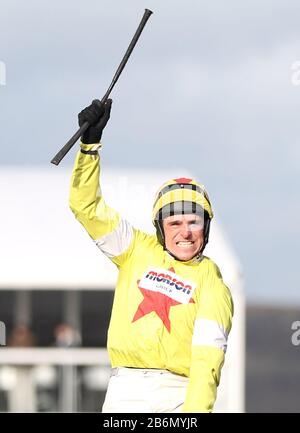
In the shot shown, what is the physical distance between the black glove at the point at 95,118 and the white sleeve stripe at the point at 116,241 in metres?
0.54

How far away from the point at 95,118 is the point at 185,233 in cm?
74

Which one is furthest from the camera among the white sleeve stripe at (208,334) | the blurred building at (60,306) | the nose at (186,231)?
the blurred building at (60,306)

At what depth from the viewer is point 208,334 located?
6.50 metres

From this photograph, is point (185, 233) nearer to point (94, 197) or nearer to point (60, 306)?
point (94, 197)

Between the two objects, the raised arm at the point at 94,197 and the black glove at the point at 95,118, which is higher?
the black glove at the point at 95,118

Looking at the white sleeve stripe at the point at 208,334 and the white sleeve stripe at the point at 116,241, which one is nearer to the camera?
the white sleeve stripe at the point at 208,334

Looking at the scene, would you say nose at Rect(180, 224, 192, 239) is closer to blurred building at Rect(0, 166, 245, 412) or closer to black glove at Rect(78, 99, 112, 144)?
black glove at Rect(78, 99, 112, 144)

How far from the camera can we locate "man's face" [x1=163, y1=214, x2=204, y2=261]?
21.9 feet

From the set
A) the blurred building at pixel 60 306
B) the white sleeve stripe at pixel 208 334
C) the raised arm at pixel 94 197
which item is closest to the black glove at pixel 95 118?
the raised arm at pixel 94 197

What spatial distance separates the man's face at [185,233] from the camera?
6.67m

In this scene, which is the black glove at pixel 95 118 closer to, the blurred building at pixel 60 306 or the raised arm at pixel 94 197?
the raised arm at pixel 94 197

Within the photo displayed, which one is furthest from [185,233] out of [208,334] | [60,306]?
[60,306]

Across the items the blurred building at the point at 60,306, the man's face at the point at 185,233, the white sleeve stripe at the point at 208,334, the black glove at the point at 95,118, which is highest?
the blurred building at the point at 60,306
